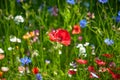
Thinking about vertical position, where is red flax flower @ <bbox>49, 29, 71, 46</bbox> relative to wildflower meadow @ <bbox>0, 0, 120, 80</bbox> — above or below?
above

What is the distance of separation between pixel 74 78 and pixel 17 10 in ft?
4.55

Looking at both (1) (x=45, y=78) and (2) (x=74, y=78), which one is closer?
(1) (x=45, y=78)

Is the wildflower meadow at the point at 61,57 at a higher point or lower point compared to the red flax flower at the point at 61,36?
lower

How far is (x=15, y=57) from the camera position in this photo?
2.64 m

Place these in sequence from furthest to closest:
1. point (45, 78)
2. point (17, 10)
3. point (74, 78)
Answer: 1. point (17, 10)
2. point (74, 78)
3. point (45, 78)

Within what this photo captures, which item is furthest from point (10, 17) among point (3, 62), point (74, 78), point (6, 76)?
point (74, 78)

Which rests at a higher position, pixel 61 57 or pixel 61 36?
pixel 61 36

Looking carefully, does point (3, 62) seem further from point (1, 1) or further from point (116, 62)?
point (1, 1)

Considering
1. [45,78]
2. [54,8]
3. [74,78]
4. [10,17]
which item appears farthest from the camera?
[54,8]

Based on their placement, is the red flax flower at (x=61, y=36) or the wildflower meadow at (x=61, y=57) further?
the wildflower meadow at (x=61, y=57)

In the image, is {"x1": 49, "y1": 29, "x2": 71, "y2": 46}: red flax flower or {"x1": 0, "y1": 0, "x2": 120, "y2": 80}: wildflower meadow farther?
{"x1": 0, "y1": 0, "x2": 120, "y2": 80}: wildflower meadow

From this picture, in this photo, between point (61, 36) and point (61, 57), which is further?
point (61, 57)

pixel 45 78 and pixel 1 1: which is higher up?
pixel 1 1

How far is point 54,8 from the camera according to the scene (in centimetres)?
337
